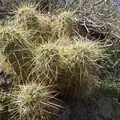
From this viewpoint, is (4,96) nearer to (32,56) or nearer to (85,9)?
(32,56)

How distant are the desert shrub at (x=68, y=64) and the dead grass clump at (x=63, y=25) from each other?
0.51 meters

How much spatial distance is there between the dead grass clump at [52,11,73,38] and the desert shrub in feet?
1.69

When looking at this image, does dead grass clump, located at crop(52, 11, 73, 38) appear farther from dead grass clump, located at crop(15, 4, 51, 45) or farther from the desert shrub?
the desert shrub

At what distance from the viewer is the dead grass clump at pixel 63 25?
225 inches

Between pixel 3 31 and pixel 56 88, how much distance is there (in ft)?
3.38

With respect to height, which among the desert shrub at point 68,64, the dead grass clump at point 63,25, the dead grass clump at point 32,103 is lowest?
the dead grass clump at point 32,103

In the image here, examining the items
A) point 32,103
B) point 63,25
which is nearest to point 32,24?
point 63,25

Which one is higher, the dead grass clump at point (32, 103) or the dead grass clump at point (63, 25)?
the dead grass clump at point (63, 25)

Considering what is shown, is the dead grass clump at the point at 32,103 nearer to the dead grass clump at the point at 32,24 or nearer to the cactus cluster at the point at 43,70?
the cactus cluster at the point at 43,70

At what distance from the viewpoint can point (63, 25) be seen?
5754mm

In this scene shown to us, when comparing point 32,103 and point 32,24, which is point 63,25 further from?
point 32,103

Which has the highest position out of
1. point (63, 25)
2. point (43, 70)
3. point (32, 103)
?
point (63, 25)

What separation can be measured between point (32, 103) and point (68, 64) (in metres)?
0.74

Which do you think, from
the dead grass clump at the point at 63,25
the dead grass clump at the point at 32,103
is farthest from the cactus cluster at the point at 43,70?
the dead grass clump at the point at 63,25
